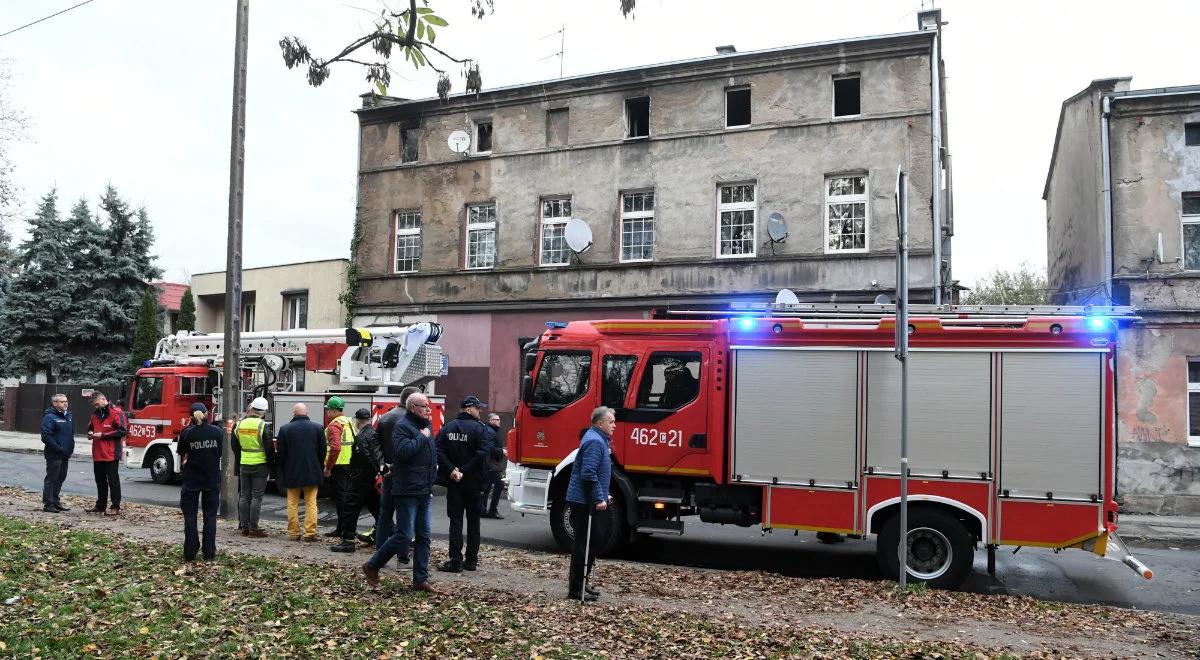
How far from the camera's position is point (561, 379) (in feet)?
37.7

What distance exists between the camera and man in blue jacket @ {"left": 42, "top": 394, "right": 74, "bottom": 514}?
1316 centimetres

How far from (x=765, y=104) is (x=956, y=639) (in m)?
16.0

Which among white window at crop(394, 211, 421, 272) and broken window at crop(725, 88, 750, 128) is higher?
broken window at crop(725, 88, 750, 128)

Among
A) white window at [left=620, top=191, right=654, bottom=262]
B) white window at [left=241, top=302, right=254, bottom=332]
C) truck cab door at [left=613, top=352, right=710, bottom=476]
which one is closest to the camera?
truck cab door at [left=613, top=352, right=710, bottom=476]

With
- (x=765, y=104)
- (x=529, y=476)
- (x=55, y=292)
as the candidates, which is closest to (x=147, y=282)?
(x=55, y=292)

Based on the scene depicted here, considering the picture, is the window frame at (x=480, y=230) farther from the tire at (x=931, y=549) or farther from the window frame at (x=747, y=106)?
the tire at (x=931, y=549)

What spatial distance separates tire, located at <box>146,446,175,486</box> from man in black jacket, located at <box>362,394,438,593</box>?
38.9 feet

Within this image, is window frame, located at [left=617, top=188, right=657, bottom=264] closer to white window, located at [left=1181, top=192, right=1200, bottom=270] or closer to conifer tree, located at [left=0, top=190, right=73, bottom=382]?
white window, located at [left=1181, top=192, right=1200, bottom=270]

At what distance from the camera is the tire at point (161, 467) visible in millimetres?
18281

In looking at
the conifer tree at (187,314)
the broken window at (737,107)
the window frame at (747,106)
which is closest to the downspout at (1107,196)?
the window frame at (747,106)

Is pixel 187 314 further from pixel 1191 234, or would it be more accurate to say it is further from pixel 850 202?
pixel 1191 234

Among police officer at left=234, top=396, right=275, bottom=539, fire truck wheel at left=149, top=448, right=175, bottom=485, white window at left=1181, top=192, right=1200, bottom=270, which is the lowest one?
fire truck wheel at left=149, top=448, right=175, bottom=485

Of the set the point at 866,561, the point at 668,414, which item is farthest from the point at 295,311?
the point at 866,561

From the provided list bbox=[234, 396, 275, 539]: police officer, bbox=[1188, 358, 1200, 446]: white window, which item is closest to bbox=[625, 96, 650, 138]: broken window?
bbox=[1188, 358, 1200, 446]: white window
